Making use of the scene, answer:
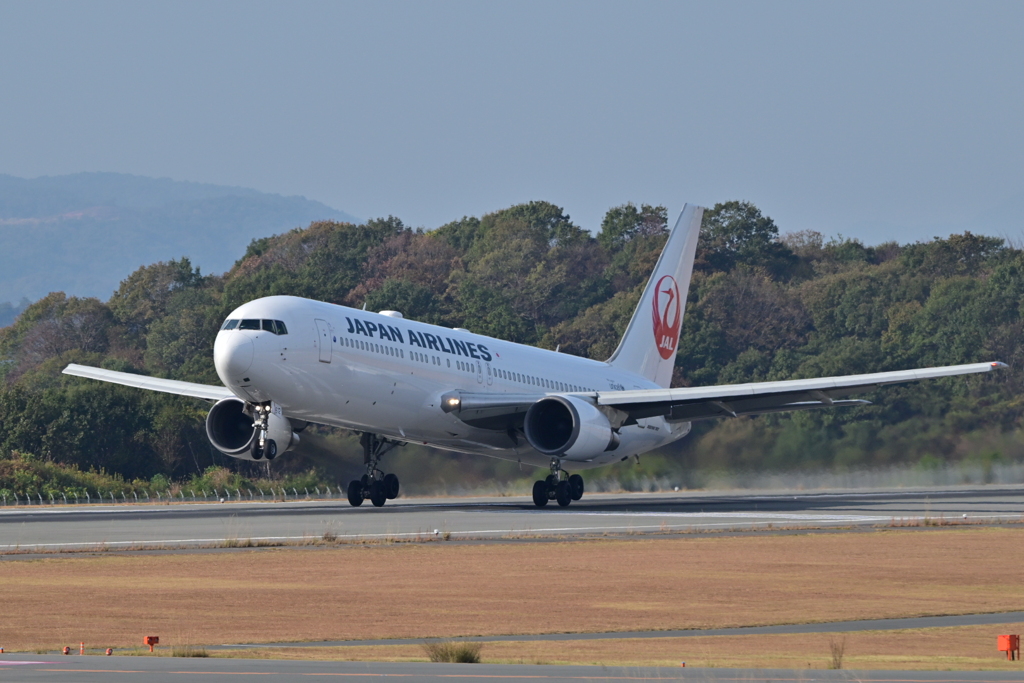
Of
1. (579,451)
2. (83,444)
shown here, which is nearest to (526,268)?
(83,444)

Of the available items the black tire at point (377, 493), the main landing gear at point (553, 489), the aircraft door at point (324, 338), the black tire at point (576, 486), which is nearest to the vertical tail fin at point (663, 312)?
the black tire at point (576, 486)

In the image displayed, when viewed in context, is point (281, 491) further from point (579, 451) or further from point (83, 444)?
point (579, 451)

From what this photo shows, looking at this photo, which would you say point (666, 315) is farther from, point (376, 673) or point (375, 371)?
point (376, 673)

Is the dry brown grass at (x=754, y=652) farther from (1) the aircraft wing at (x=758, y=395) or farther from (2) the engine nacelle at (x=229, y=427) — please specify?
(2) the engine nacelle at (x=229, y=427)

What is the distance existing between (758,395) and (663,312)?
12.2m

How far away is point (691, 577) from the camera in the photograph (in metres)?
21.8

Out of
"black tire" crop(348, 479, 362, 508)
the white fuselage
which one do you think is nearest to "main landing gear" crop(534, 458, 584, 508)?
the white fuselage

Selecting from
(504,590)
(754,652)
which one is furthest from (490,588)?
(754,652)

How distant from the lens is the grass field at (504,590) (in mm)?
16438

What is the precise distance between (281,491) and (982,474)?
2479 cm

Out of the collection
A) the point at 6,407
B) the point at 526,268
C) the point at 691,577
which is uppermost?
the point at 526,268

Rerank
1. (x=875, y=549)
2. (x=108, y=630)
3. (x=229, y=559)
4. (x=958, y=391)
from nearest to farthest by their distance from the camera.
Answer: (x=108, y=630), (x=229, y=559), (x=875, y=549), (x=958, y=391)

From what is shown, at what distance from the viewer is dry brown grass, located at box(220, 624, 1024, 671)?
13.7 meters

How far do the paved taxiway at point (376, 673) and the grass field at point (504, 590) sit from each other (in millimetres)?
1424
